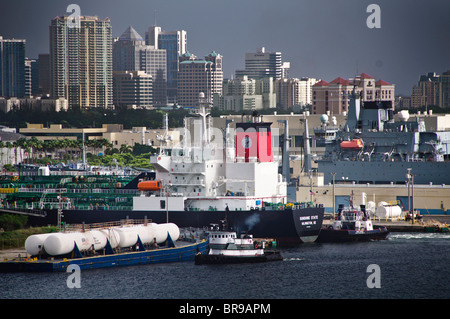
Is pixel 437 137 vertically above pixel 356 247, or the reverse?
pixel 437 137

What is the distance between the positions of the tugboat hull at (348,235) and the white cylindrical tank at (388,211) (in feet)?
29.8

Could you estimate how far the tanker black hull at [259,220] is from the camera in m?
76.1

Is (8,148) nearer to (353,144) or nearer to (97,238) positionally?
(353,144)

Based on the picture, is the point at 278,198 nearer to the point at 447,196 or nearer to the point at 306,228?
the point at 306,228

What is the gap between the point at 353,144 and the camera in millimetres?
100250

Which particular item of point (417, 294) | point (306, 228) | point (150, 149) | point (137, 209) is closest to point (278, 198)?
point (306, 228)

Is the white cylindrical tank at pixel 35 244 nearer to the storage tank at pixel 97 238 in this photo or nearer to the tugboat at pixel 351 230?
the storage tank at pixel 97 238

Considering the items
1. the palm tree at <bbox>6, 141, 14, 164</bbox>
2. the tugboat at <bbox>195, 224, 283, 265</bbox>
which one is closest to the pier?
the tugboat at <bbox>195, 224, 283, 265</bbox>

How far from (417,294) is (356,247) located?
18.0 m

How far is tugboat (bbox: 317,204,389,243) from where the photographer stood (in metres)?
79.2

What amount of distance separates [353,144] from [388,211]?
13.3 metres
